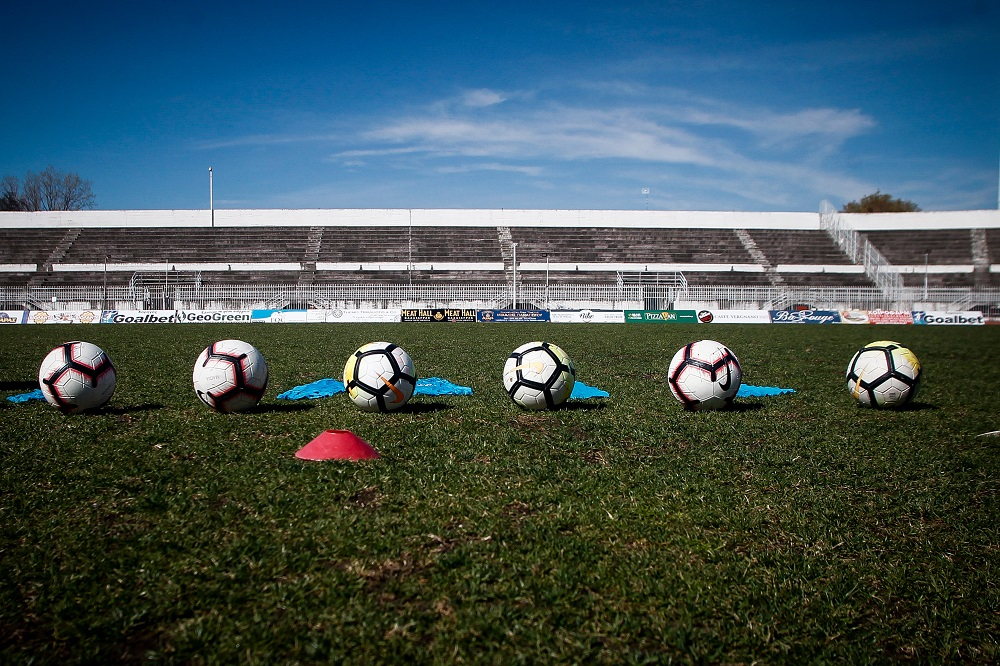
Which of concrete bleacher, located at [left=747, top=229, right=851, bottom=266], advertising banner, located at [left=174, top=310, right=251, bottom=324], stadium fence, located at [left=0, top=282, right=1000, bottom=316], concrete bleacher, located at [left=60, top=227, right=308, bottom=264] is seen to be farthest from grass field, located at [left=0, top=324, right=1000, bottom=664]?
concrete bleacher, located at [left=747, top=229, right=851, bottom=266]

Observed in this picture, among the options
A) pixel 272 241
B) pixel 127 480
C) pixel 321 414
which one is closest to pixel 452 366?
pixel 321 414

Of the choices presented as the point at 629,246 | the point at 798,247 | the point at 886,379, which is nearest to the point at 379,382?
the point at 886,379

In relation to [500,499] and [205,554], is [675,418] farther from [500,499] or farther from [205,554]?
[205,554]

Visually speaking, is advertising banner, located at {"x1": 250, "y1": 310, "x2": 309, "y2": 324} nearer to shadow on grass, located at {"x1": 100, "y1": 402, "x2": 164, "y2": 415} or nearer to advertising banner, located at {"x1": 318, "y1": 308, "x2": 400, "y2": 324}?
advertising banner, located at {"x1": 318, "y1": 308, "x2": 400, "y2": 324}

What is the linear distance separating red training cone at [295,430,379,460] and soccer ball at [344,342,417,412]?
1.78 metres

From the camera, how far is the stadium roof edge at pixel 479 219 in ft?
178

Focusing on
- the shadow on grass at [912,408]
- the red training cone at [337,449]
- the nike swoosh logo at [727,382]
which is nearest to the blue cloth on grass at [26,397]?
the red training cone at [337,449]

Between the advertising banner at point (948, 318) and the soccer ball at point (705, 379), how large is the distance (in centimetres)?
3517

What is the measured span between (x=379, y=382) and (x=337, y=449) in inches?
78.4

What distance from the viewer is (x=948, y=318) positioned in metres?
36.5

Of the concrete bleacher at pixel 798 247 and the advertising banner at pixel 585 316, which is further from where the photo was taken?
the concrete bleacher at pixel 798 247

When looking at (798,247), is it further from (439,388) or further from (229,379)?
(229,379)

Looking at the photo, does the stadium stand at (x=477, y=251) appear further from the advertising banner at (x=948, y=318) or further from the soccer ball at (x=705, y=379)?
the soccer ball at (x=705, y=379)

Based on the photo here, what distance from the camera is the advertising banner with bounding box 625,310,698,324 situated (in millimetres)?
36562
